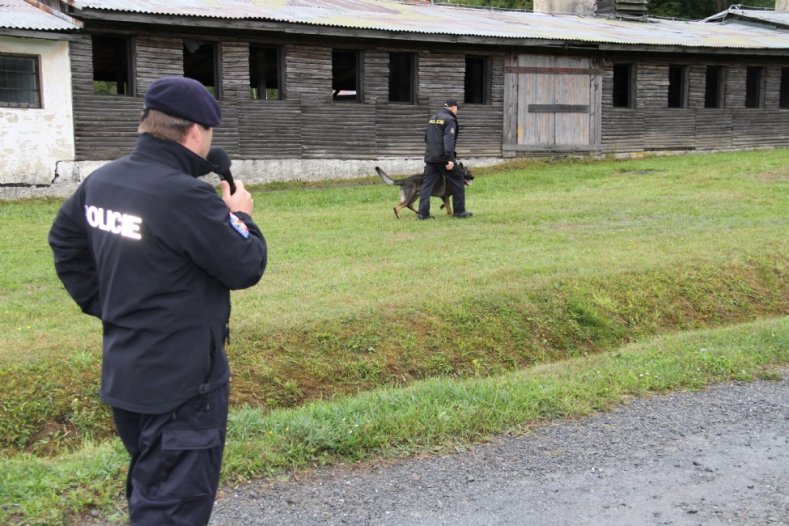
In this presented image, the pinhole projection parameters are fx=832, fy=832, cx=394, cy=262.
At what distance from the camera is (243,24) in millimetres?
18328

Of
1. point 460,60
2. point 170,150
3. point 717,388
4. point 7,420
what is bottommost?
point 7,420

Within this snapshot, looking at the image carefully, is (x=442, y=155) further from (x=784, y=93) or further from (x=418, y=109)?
(x=784, y=93)

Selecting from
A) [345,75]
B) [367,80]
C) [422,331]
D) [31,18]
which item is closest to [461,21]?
[367,80]

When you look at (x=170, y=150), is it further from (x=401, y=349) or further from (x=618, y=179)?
(x=618, y=179)

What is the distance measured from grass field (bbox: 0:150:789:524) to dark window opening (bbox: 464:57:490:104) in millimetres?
8821

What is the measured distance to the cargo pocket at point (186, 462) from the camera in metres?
2.75

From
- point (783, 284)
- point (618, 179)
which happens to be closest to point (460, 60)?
point (618, 179)

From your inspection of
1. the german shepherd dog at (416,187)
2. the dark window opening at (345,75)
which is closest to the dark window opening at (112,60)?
the dark window opening at (345,75)

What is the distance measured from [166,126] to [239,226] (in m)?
0.42

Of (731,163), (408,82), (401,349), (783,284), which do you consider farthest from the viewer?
(408,82)

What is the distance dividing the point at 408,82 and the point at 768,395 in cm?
1943

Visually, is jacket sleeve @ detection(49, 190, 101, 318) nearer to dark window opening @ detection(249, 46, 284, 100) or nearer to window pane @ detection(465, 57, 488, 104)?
dark window opening @ detection(249, 46, 284, 100)

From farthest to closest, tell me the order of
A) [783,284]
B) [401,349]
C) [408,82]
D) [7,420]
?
[408,82]
[783,284]
[401,349]
[7,420]

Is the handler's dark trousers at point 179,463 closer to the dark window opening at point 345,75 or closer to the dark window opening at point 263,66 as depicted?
the dark window opening at point 263,66
